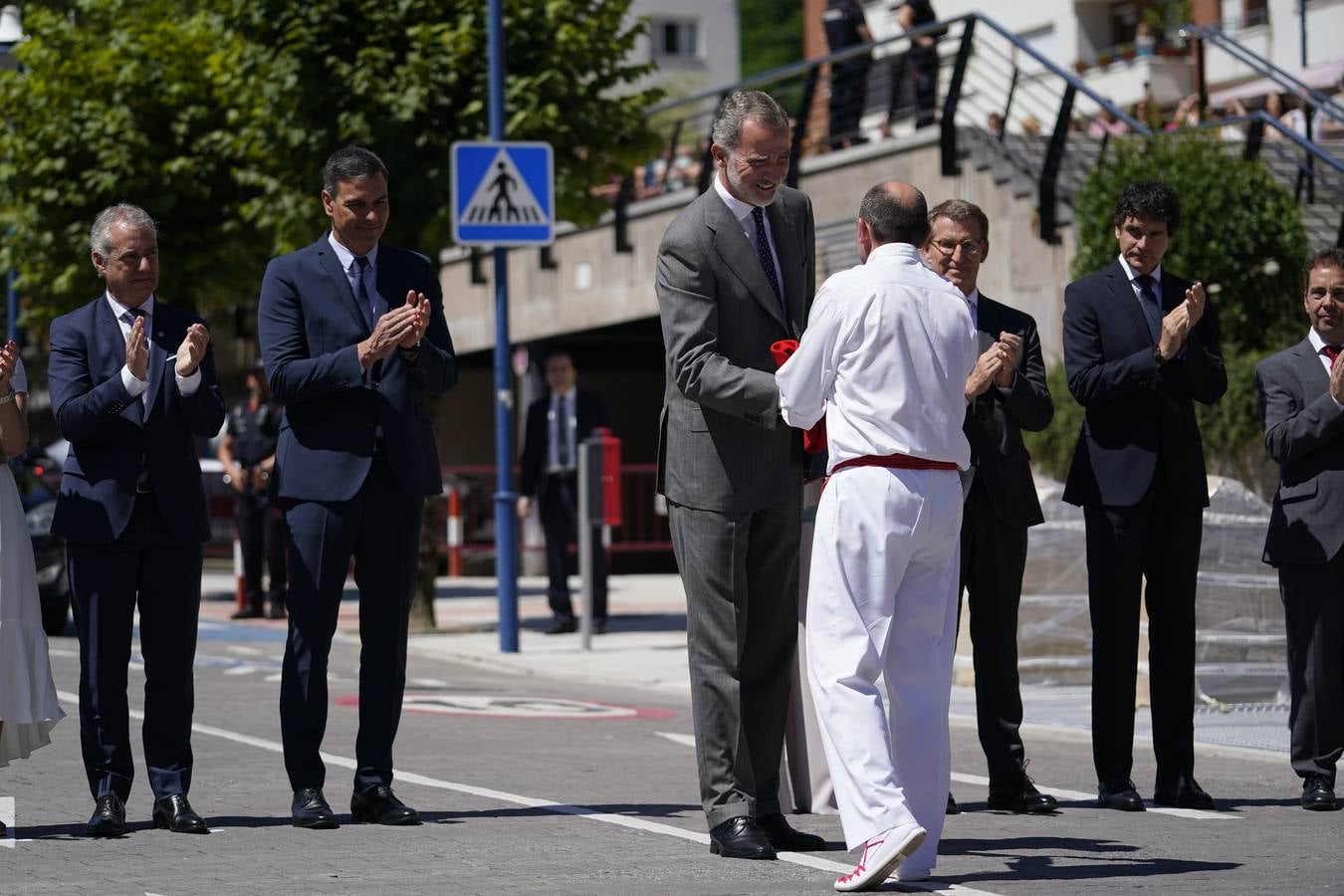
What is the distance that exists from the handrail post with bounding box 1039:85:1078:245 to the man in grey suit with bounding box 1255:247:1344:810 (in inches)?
385

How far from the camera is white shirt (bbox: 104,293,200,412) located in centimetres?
739

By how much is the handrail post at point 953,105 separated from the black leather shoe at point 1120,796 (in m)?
11.4

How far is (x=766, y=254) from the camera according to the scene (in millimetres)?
7121

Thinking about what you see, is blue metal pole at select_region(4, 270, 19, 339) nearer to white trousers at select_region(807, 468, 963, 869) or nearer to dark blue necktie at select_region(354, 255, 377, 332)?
dark blue necktie at select_region(354, 255, 377, 332)

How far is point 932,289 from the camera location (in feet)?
21.3

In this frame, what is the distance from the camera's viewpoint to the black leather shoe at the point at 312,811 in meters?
7.47

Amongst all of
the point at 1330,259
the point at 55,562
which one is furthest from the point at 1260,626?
the point at 55,562

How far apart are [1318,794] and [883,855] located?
2715mm

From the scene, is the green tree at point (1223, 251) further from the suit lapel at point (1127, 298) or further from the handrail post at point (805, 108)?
the suit lapel at point (1127, 298)

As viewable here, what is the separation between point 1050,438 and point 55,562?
7.34m

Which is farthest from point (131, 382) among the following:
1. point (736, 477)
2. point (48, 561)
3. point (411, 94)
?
point (48, 561)

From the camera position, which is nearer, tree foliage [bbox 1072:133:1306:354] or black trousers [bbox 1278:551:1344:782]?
black trousers [bbox 1278:551:1344:782]

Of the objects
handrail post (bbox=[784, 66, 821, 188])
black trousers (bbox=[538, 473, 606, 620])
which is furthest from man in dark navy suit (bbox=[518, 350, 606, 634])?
handrail post (bbox=[784, 66, 821, 188])

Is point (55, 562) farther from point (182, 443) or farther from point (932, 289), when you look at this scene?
point (932, 289)
